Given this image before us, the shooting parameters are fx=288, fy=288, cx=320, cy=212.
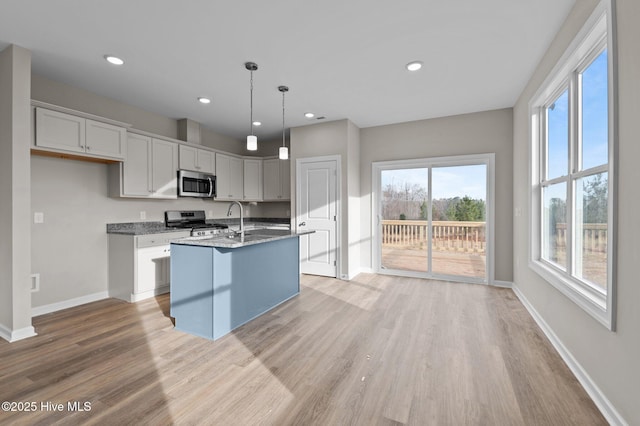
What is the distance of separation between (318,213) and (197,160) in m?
2.22

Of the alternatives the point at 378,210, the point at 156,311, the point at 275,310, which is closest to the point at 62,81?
the point at 156,311

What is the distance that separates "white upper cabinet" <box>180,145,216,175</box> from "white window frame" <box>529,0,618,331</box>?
4.66 metres

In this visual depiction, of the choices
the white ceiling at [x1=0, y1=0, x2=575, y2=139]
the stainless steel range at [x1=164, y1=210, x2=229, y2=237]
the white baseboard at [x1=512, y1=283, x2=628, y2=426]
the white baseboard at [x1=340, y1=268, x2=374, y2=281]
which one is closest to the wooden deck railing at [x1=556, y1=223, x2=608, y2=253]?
the white baseboard at [x1=512, y1=283, x2=628, y2=426]

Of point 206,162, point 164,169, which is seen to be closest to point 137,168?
point 164,169

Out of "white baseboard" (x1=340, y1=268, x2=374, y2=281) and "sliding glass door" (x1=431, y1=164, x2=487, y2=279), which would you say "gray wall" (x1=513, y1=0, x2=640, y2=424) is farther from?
"white baseboard" (x1=340, y1=268, x2=374, y2=281)

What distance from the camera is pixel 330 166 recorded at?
486 cm

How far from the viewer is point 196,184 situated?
4.74m

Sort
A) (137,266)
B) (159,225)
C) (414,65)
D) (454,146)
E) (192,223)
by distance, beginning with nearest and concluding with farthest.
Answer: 1. (414,65)
2. (137,266)
3. (159,225)
4. (454,146)
5. (192,223)

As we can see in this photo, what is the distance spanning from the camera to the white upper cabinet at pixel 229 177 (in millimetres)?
5223

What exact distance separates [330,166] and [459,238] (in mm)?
2406

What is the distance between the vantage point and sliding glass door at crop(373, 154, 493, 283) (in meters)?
4.52

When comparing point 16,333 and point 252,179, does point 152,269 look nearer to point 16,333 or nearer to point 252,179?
→ point 16,333

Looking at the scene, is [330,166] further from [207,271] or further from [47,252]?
[47,252]

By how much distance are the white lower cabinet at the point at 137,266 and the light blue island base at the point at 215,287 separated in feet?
3.82
